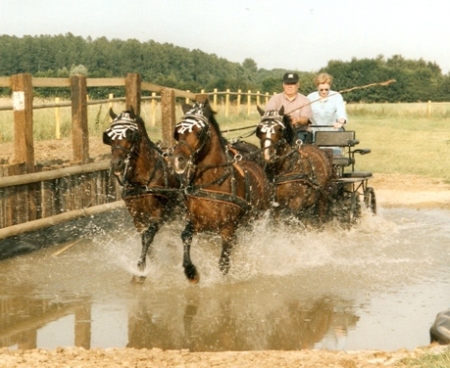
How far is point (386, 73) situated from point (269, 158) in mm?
70721

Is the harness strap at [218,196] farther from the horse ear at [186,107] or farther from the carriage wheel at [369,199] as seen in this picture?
the carriage wheel at [369,199]

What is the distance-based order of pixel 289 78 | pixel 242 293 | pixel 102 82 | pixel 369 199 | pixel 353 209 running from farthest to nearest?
pixel 369 199, pixel 102 82, pixel 353 209, pixel 289 78, pixel 242 293

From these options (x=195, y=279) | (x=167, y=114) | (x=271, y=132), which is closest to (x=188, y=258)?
(x=195, y=279)

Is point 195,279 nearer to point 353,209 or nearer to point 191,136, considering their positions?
point 191,136

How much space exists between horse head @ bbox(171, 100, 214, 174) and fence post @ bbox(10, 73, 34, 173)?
10.2 feet

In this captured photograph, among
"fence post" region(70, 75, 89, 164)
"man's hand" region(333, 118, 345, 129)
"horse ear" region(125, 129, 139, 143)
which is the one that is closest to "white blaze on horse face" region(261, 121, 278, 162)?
"horse ear" region(125, 129, 139, 143)

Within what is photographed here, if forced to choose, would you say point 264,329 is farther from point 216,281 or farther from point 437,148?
point 437,148

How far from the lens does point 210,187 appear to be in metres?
9.78

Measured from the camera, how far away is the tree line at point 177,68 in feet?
247

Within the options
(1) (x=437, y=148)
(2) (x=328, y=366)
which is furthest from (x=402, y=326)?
(1) (x=437, y=148)

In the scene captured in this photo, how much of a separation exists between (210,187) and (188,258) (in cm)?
79

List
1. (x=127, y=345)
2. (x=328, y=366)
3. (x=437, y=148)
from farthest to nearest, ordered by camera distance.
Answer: (x=437, y=148) < (x=127, y=345) < (x=328, y=366)

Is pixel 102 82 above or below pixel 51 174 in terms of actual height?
above

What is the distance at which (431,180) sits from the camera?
2103 cm
